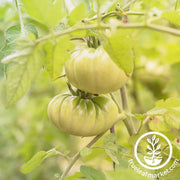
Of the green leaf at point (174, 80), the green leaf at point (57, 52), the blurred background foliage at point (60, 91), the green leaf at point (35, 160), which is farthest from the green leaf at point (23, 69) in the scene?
the green leaf at point (174, 80)

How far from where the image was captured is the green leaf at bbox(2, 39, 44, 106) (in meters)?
0.36

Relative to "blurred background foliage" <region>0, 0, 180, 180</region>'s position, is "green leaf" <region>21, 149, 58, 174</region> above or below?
above

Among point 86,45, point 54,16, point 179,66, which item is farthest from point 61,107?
point 179,66

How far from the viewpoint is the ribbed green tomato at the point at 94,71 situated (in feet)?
1.51

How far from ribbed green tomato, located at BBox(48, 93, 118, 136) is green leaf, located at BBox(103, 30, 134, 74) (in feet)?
0.64

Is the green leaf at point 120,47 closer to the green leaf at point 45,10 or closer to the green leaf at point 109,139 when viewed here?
the green leaf at point 45,10

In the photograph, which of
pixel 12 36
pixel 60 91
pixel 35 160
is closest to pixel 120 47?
pixel 12 36

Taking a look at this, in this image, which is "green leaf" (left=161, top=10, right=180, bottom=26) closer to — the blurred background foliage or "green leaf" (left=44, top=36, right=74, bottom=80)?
"green leaf" (left=44, top=36, right=74, bottom=80)

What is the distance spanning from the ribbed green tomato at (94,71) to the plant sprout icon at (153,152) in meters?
0.16

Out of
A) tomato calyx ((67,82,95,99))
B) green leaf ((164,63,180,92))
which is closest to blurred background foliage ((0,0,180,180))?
green leaf ((164,63,180,92))

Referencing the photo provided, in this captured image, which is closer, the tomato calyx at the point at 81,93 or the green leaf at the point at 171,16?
the green leaf at the point at 171,16

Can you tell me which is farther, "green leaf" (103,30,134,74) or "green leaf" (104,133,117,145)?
Answer: "green leaf" (104,133,117,145)

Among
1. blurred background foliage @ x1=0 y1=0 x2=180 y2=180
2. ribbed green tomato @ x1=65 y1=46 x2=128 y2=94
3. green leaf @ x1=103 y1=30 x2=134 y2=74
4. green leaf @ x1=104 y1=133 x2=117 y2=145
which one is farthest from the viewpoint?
blurred background foliage @ x1=0 y1=0 x2=180 y2=180

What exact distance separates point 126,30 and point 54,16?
10 centimetres
